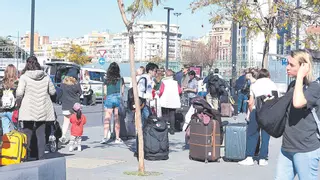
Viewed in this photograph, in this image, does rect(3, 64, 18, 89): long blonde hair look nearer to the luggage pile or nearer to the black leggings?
the black leggings

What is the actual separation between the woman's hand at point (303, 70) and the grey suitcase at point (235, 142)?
553 centimetres

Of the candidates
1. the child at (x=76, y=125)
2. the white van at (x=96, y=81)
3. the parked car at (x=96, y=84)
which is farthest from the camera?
the white van at (x=96, y=81)

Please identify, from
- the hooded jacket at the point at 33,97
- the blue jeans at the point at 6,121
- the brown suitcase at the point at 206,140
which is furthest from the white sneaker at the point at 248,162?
the blue jeans at the point at 6,121

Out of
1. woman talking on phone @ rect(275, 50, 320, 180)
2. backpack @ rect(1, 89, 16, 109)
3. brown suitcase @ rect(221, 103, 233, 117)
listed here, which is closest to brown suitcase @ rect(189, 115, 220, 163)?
backpack @ rect(1, 89, 16, 109)

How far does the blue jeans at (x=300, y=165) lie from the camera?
5608 mm

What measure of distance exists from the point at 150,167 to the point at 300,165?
5111 mm

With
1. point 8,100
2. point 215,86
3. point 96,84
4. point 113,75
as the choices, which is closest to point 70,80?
point 113,75

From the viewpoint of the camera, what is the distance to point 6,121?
1027 centimetres

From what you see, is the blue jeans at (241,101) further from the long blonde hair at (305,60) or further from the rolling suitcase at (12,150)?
the long blonde hair at (305,60)

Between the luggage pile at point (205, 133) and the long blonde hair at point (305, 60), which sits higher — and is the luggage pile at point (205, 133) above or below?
below

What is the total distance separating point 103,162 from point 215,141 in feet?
6.87

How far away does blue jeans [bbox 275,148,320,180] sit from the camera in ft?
18.4

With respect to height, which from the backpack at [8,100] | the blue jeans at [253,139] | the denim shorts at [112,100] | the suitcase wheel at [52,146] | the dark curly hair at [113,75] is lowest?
the suitcase wheel at [52,146]

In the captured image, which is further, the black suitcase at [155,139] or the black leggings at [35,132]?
the black suitcase at [155,139]
